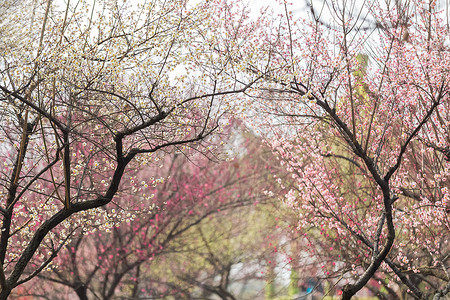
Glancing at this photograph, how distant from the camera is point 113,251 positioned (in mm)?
11367

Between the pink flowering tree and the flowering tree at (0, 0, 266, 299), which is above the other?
the pink flowering tree

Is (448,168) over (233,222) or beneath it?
beneath

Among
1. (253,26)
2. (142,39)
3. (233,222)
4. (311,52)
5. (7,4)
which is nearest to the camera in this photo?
(142,39)

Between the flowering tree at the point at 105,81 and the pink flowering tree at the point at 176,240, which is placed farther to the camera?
the pink flowering tree at the point at 176,240

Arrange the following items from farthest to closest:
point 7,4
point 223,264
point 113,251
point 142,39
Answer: point 223,264
point 113,251
point 7,4
point 142,39

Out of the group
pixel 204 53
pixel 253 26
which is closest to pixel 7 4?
pixel 204 53

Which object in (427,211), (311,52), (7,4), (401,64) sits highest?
(7,4)

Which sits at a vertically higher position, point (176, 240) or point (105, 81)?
point (176, 240)

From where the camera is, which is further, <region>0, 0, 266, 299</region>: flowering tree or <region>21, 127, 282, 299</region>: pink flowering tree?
<region>21, 127, 282, 299</region>: pink flowering tree

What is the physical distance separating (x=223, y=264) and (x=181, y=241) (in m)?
1.36

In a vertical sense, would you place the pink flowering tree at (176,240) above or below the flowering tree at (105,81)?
above

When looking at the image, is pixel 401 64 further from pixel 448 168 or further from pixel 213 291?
pixel 213 291

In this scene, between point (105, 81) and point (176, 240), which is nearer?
point (105, 81)

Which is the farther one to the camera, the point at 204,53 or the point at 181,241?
the point at 181,241
